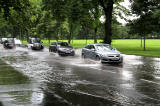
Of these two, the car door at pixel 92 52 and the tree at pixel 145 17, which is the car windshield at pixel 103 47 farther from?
the tree at pixel 145 17

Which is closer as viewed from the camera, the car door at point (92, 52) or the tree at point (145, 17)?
the car door at point (92, 52)

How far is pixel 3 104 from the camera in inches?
286

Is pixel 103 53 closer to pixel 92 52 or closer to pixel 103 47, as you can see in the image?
pixel 103 47

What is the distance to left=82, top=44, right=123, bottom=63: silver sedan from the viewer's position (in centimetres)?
2039

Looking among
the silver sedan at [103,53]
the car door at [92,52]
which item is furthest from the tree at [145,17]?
the car door at [92,52]

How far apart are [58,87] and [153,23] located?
30129 millimetres

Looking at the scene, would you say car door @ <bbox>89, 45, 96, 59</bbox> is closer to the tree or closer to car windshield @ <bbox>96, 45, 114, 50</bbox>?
car windshield @ <bbox>96, 45, 114, 50</bbox>

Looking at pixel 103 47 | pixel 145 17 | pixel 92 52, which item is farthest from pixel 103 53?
pixel 145 17

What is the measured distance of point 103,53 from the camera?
2084cm

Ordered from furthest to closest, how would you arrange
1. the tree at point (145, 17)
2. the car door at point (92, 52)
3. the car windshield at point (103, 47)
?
the tree at point (145, 17) → the car door at point (92, 52) → the car windshield at point (103, 47)

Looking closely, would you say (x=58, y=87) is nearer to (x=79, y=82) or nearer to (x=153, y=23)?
(x=79, y=82)

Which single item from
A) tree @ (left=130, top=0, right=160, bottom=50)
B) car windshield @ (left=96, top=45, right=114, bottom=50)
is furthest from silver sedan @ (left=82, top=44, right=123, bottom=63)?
tree @ (left=130, top=0, right=160, bottom=50)

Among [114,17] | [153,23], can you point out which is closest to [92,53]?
[153,23]

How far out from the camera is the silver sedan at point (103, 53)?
20391mm
